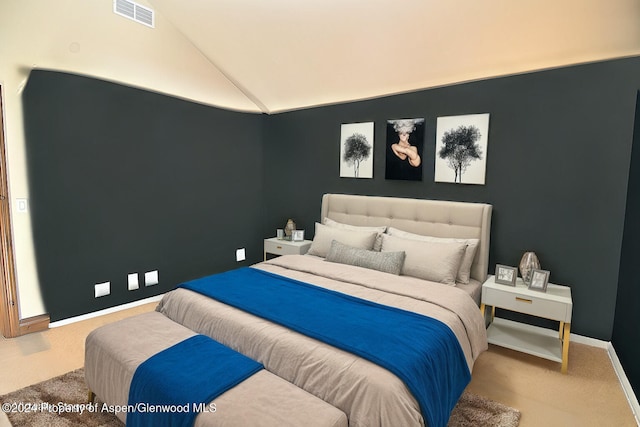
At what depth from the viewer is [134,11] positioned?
3.44m

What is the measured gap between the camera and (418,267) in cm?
298

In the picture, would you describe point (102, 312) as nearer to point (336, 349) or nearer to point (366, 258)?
point (366, 258)

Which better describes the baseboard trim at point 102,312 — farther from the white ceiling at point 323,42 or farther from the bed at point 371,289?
the white ceiling at point 323,42

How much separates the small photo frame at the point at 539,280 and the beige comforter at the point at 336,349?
24.1 inches

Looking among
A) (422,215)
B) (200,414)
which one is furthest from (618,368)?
(200,414)

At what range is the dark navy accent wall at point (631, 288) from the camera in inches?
88.7

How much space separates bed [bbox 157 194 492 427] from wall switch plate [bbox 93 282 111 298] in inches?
50.2

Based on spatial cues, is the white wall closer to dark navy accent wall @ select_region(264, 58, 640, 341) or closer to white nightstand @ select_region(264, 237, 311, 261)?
white nightstand @ select_region(264, 237, 311, 261)

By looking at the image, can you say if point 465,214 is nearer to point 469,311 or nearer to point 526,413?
point 469,311

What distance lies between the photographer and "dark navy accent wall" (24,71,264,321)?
308cm

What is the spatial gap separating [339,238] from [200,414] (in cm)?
226

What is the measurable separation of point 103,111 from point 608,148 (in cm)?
434

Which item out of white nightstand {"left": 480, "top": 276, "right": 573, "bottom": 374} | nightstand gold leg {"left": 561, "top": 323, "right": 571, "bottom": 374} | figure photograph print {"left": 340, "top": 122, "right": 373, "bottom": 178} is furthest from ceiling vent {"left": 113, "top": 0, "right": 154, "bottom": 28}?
nightstand gold leg {"left": 561, "top": 323, "right": 571, "bottom": 374}

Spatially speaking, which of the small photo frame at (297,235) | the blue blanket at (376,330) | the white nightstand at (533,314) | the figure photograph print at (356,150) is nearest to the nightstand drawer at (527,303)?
the white nightstand at (533,314)
